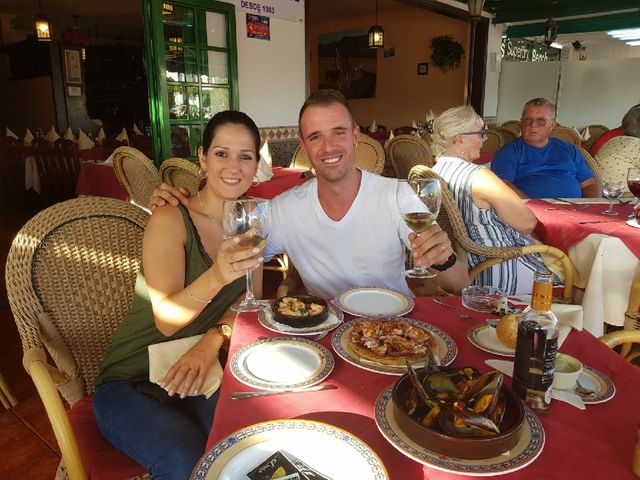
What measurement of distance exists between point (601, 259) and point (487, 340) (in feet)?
4.18

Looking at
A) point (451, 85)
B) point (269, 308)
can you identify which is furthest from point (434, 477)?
point (451, 85)

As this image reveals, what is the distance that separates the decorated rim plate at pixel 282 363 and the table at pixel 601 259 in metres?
1.57

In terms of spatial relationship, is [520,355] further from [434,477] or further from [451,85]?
[451,85]

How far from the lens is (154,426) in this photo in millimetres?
1174

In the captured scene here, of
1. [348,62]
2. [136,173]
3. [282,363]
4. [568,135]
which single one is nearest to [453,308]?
[282,363]

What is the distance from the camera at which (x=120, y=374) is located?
1.34 metres

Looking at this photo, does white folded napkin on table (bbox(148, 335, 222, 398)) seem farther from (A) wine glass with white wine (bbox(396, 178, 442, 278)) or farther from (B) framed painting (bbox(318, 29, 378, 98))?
(B) framed painting (bbox(318, 29, 378, 98))

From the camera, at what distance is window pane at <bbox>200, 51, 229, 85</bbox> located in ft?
15.8

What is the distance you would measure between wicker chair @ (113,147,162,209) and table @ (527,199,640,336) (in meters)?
2.46

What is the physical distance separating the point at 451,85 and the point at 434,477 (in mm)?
9404

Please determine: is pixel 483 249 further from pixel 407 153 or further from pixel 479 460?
pixel 407 153

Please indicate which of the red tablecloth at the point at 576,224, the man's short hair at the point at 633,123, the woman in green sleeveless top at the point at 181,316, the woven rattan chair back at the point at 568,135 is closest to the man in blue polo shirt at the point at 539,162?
the red tablecloth at the point at 576,224

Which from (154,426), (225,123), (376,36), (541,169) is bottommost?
(154,426)

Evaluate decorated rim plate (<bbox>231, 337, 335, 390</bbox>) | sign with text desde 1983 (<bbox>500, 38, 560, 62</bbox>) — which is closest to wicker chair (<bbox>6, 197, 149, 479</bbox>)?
decorated rim plate (<bbox>231, 337, 335, 390</bbox>)
